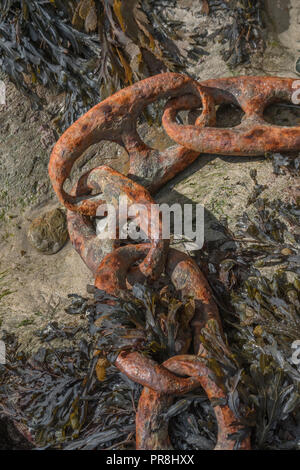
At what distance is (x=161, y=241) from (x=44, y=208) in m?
1.41

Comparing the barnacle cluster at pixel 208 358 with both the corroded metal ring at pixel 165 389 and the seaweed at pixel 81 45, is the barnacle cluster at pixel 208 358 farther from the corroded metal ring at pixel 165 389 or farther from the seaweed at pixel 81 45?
the seaweed at pixel 81 45

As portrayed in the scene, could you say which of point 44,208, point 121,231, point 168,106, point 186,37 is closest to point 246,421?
point 121,231

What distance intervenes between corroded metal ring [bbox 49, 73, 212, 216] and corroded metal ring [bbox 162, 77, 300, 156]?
5.1 inches

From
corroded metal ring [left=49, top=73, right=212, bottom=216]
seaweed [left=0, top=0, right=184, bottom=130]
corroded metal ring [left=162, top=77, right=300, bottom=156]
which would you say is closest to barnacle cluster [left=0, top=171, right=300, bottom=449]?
corroded metal ring [left=162, top=77, right=300, bottom=156]

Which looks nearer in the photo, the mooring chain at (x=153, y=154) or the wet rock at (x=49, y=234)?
the mooring chain at (x=153, y=154)

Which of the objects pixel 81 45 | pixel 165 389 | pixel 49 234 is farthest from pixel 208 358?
pixel 81 45

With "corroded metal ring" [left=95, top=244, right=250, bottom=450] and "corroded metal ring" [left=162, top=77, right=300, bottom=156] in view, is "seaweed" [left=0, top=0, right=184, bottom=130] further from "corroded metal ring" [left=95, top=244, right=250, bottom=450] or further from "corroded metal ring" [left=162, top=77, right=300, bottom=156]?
"corroded metal ring" [left=95, top=244, right=250, bottom=450]

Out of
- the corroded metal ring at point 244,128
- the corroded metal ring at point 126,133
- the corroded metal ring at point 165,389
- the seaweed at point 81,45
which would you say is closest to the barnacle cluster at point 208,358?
the corroded metal ring at point 165,389

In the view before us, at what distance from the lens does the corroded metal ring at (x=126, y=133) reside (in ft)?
9.64

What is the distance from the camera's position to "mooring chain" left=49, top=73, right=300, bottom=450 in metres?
2.53

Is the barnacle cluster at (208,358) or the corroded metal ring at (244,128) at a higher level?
the corroded metal ring at (244,128)

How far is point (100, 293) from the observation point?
93.8 inches
